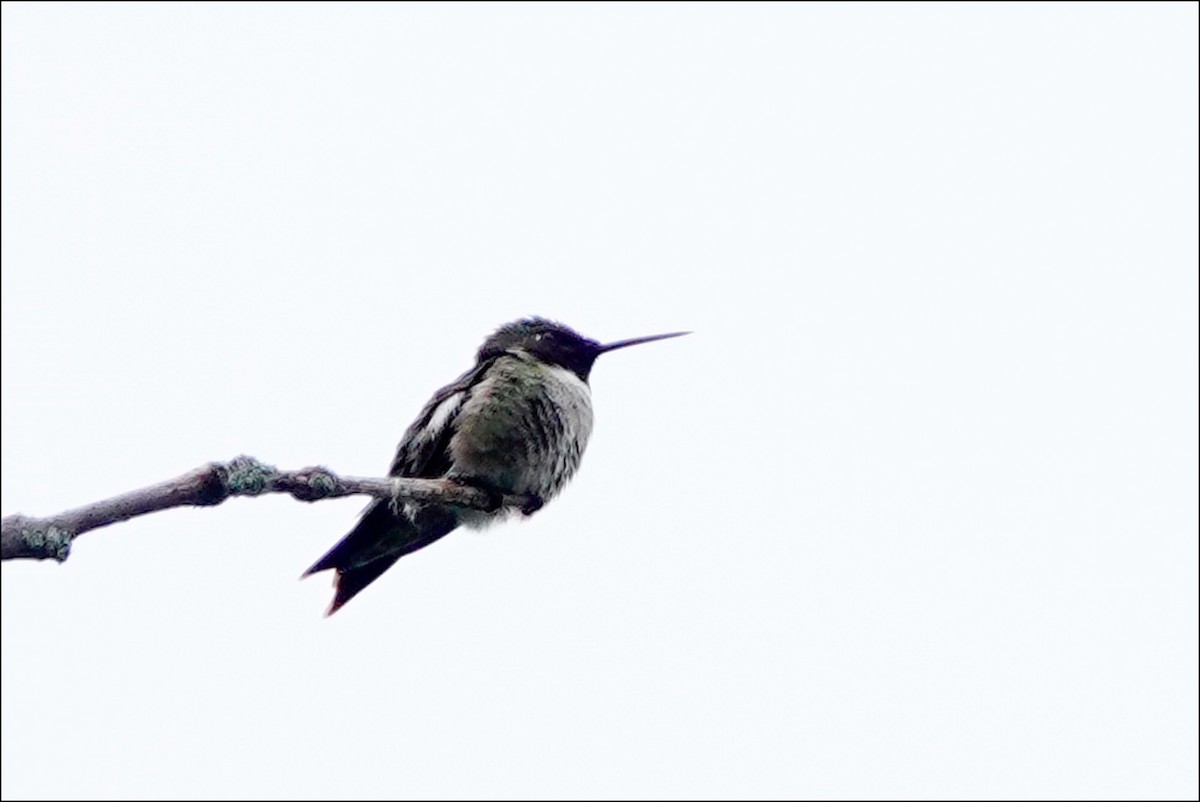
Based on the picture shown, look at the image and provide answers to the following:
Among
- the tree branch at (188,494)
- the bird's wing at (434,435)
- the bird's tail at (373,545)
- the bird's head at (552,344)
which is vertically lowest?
the tree branch at (188,494)

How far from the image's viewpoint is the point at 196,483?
247 cm

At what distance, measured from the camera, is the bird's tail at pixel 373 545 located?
6.08m

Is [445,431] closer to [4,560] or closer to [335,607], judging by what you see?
[335,607]

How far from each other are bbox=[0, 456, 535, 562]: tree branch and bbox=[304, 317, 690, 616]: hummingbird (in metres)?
2.50

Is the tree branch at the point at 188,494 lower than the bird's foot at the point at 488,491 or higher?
lower

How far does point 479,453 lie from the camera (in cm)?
625

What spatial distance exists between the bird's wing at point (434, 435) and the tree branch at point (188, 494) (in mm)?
2775

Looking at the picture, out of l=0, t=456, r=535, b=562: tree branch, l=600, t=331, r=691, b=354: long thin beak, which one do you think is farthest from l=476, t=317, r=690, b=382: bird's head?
l=0, t=456, r=535, b=562: tree branch

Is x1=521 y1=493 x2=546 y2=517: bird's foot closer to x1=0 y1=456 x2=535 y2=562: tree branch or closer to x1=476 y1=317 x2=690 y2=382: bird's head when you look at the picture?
x1=476 y1=317 x2=690 y2=382: bird's head

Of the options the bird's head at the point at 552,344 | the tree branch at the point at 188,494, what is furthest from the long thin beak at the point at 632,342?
the tree branch at the point at 188,494

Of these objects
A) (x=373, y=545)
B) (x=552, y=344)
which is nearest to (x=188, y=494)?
(x=373, y=545)

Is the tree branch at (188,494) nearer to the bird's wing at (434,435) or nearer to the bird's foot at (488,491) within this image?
the bird's foot at (488,491)

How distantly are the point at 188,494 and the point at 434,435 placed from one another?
13.6ft

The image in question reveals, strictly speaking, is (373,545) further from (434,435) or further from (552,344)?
(552,344)
